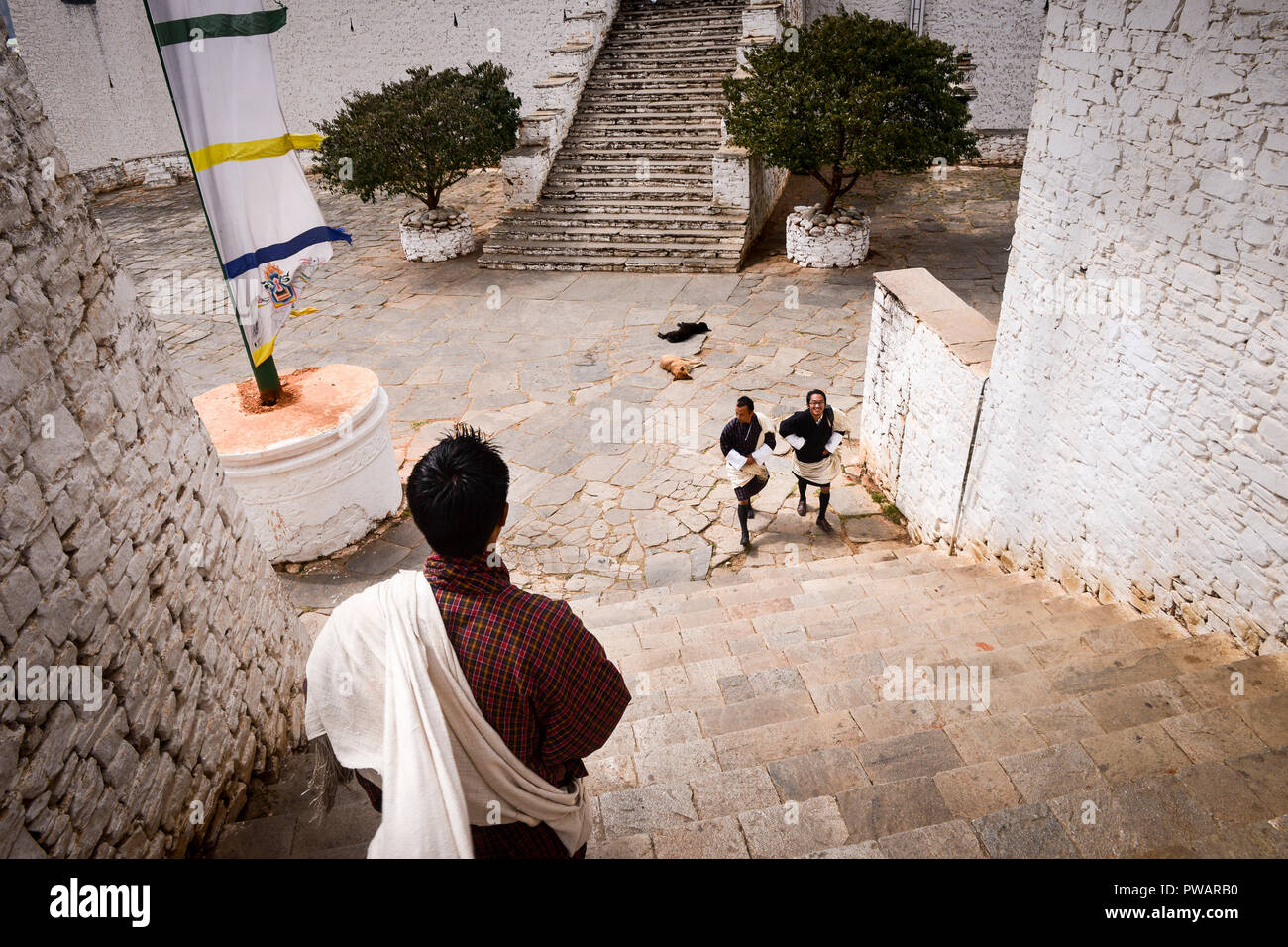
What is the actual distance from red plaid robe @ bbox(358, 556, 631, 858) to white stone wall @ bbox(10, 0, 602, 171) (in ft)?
52.2

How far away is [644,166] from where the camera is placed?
12.6m

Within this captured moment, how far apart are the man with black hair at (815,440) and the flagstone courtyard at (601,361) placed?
0.52 meters

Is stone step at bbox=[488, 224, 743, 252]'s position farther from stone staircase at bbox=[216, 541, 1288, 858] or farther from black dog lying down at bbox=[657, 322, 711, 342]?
stone staircase at bbox=[216, 541, 1288, 858]

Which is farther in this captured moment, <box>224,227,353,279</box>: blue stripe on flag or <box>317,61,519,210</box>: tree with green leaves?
<box>317,61,519,210</box>: tree with green leaves

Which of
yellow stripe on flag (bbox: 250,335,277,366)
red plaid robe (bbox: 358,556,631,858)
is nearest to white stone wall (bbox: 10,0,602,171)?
yellow stripe on flag (bbox: 250,335,277,366)

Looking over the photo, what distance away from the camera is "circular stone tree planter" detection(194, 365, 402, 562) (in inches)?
221

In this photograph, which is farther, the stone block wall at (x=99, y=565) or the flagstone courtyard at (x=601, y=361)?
the flagstone courtyard at (x=601, y=361)

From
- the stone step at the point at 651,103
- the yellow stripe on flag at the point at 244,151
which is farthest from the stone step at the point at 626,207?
the yellow stripe on flag at the point at 244,151

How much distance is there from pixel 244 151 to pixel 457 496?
13.2 feet

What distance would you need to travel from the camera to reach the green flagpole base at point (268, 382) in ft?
19.1

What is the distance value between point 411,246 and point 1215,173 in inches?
438

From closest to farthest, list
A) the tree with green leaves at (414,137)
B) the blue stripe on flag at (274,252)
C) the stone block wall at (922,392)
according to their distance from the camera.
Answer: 1. the blue stripe on flag at (274,252)
2. the stone block wall at (922,392)
3. the tree with green leaves at (414,137)

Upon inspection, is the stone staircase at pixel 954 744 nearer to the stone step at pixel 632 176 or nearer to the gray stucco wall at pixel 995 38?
the stone step at pixel 632 176

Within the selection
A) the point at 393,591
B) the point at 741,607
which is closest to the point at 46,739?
the point at 393,591
